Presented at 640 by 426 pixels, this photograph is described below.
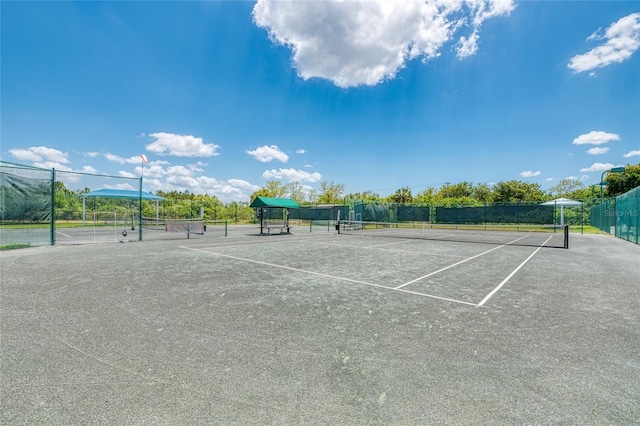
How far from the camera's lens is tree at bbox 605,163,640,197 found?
3472 centimetres

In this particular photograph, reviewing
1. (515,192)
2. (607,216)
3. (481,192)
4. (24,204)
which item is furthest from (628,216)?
(481,192)

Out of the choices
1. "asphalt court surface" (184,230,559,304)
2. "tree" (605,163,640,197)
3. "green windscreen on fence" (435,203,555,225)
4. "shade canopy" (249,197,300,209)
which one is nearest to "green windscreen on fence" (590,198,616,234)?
"green windscreen on fence" (435,203,555,225)

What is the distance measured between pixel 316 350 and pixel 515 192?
50643 millimetres

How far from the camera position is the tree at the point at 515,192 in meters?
43.8

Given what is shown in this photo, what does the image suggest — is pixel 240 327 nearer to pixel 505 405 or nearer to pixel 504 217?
pixel 505 405

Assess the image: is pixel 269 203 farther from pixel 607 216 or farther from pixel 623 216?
pixel 607 216

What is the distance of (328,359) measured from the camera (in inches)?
116

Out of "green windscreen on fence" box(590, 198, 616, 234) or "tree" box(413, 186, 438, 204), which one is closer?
"green windscreen on fence" box(590, 198, 616, 234)

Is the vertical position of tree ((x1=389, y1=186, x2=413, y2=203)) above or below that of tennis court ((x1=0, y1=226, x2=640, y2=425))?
above

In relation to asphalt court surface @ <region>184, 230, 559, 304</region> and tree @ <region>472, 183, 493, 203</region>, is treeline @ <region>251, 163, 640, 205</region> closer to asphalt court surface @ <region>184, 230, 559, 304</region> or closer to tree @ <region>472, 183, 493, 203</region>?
tree @ <region>472, 183, 493, 203</region>

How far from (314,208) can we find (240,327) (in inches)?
1232

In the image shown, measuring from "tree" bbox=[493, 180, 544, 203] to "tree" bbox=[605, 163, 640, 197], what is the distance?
769cm

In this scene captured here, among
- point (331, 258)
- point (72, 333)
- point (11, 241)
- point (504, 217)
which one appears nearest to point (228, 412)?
point (72, 333)

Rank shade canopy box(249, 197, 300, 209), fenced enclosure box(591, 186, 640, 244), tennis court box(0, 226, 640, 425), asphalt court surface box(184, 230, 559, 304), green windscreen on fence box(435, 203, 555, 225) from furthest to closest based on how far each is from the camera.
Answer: green windscreen on fence box(435, 203, 555, 225)
shade canopy box(249, 197, 300, 209)
fenced enclosure box(591, 186, 640, 244)
asphalt court surface box(184, 230, 559, 304)
tennis court box(0, 226, 640, 425)
